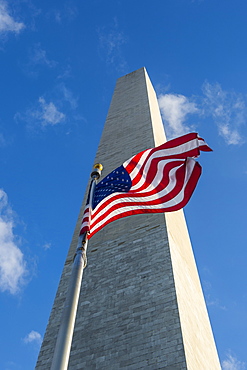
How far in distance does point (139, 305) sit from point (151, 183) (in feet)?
11.3

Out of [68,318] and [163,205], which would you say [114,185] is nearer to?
[163,205]

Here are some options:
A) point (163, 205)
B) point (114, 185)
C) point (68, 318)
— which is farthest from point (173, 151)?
point (68, 318)

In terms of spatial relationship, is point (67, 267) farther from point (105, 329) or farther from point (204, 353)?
point (204, 353)

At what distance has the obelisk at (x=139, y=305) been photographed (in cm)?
944

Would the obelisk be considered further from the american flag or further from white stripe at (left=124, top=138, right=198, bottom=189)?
white stripe at (left=124, top=138, right=198, bottom=189)

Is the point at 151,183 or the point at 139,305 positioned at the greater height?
the point at 151,183

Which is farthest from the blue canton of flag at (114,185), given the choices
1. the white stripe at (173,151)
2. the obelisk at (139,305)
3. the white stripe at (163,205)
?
the obelisk at (139,305)

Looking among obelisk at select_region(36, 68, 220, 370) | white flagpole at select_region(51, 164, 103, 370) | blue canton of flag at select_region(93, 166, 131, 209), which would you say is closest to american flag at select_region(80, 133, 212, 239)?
blue canton of flag at select_region(93, 166, 131, 209)

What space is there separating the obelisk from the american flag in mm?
3022

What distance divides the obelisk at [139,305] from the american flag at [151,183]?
3022 millimetres

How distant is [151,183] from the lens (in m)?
8.99

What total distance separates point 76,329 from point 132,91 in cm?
1633

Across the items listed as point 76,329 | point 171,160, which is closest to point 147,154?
point 171,160

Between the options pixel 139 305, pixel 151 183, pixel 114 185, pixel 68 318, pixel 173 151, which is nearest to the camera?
pixel 68 318
